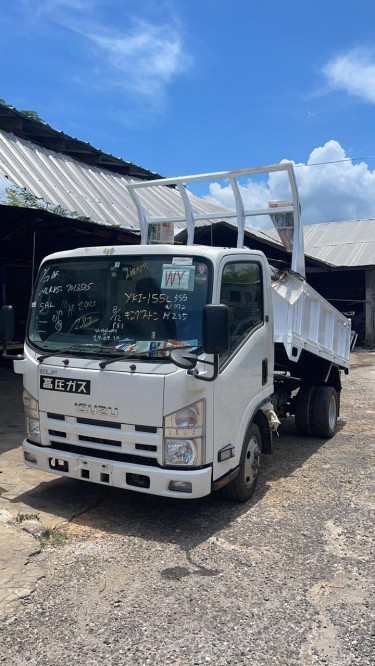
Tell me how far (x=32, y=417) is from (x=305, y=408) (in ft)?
14.0

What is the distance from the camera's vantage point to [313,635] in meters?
3.19

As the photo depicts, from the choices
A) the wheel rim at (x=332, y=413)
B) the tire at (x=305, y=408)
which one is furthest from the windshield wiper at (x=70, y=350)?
the wheel rim at (x=332, y=413)

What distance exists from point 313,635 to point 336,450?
4344mm

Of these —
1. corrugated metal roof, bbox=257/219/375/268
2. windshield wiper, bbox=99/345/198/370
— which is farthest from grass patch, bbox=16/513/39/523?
corrugated metal roof, bbox=257/219/375/268

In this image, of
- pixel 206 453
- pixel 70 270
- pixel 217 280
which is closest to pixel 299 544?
pixel 206 453

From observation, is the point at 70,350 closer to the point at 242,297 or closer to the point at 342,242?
the point at 242,297

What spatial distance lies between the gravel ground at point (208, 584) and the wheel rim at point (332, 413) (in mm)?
2153

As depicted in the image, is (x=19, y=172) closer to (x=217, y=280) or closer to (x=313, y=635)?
(x=217, y=280)

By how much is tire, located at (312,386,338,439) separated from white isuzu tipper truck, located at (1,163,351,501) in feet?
7.73

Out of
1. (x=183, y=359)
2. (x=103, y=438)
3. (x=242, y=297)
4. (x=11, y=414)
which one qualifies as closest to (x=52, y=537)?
(x=103, y=438)

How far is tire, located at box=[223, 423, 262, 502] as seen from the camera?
4.97 meters

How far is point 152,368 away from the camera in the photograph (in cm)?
427

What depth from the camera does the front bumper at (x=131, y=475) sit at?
13.9ft

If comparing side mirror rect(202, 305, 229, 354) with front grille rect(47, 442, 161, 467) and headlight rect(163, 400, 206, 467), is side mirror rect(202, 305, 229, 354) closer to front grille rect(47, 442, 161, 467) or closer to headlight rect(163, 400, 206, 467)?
headlight rect(163, 400, 206, 467)
